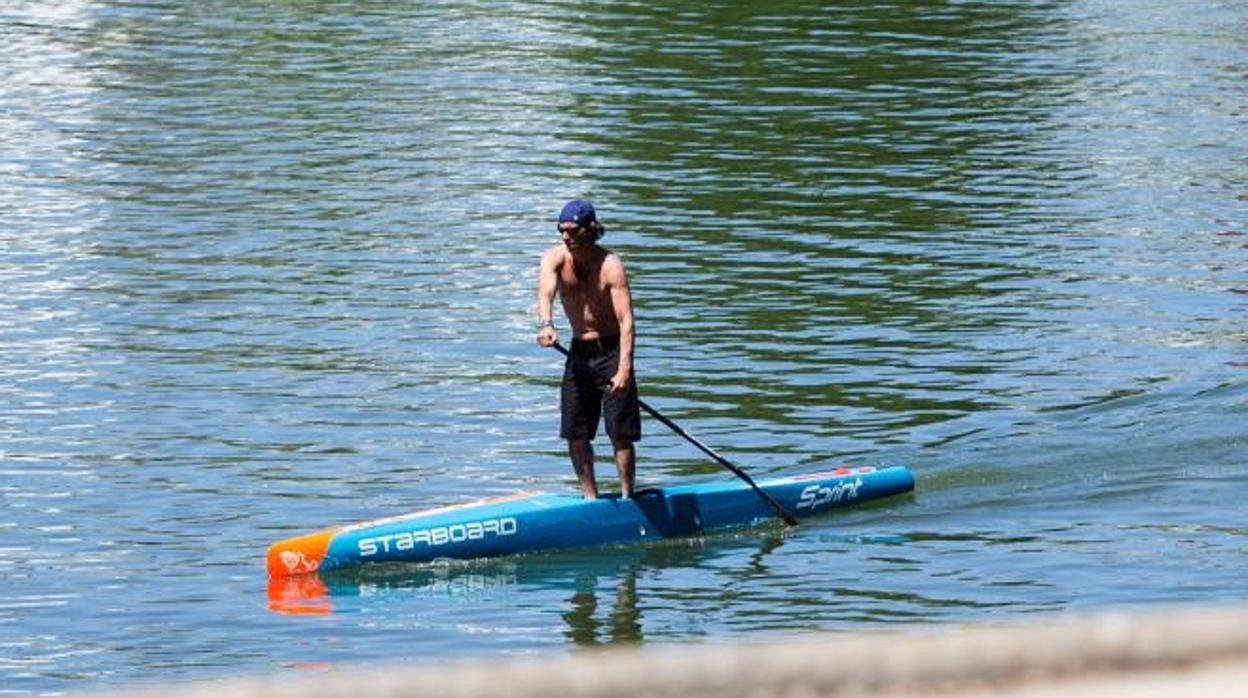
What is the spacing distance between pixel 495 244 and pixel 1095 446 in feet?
34.0

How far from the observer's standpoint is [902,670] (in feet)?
10.3

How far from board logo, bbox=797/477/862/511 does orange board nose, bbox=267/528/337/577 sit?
130 inches

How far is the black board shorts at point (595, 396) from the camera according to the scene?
1451cm

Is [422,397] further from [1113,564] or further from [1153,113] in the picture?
[1153,113]

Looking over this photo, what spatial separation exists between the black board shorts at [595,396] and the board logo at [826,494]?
4.90 feet

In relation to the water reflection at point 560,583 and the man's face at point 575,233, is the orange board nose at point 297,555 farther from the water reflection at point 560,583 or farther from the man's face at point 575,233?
the man's face at point 575,233

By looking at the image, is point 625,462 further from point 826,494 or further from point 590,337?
point 826,494

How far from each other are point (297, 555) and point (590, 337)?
7.34 feet

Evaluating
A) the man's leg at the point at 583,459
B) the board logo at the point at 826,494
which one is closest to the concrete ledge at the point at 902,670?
the man's leg at the point at 583,459

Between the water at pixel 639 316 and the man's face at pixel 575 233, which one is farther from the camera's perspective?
the water at pixel 639 316

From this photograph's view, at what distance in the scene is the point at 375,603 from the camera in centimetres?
1384

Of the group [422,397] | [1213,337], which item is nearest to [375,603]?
[422,397]

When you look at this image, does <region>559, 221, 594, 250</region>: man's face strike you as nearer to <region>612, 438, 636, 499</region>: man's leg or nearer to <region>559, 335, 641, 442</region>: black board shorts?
<region>559, 335, 641, 442</region>: black board shorts

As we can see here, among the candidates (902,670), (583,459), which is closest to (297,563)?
(583,459)
